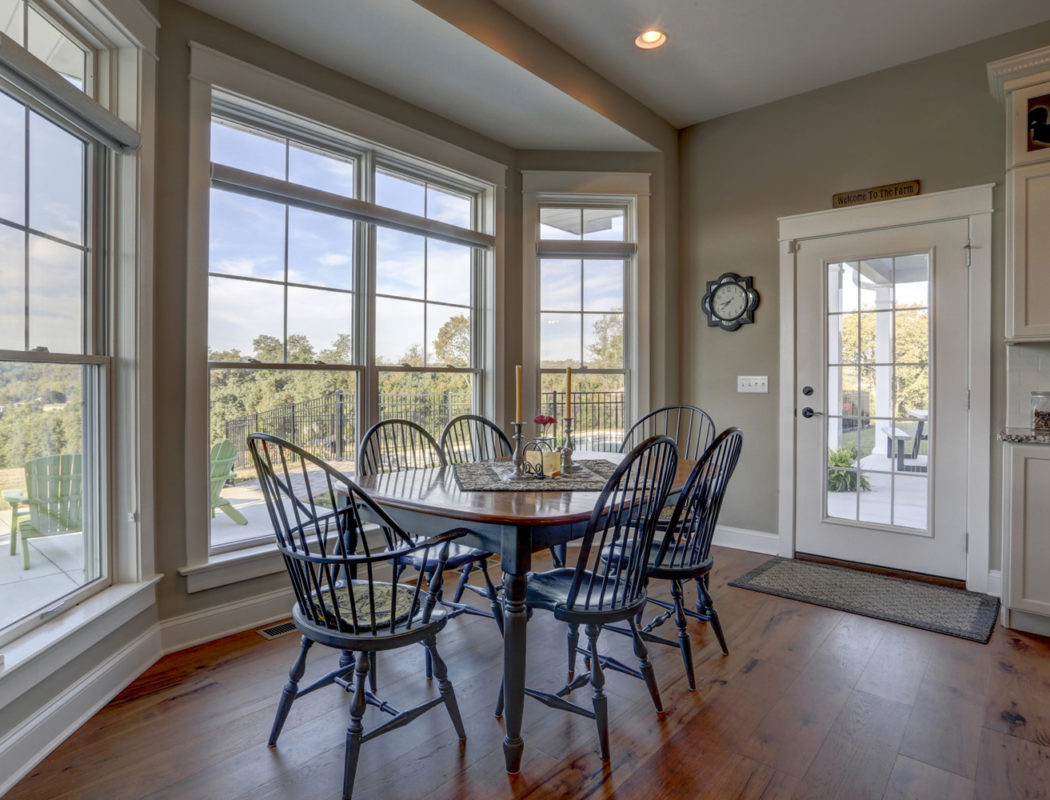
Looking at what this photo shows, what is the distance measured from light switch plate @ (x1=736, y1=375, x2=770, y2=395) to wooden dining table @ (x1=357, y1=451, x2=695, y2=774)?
2.36 metres

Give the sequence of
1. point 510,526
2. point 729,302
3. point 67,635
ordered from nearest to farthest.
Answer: point 510,526 < point 67,635 < point 729,302

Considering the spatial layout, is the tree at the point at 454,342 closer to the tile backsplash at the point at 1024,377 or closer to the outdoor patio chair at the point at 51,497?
the outdoor patio chair at the point at 51,497

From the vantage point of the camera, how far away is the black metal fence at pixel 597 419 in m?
4.15

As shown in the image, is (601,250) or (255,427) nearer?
(255,427)

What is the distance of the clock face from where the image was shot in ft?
13.3

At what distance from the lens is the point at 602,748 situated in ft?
5.70

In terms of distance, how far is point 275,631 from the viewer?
267cm

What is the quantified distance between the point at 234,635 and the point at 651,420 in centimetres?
272

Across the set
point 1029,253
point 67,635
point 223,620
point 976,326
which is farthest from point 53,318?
point 976,326

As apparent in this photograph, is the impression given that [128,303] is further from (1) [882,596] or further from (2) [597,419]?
(1) [882,596]

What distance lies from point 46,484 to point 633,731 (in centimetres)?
208

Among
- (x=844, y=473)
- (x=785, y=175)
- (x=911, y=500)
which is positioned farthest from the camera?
(x=785, y=175)

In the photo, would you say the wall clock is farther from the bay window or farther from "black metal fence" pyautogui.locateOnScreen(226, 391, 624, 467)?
the bay window

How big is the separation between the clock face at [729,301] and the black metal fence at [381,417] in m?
0.90
